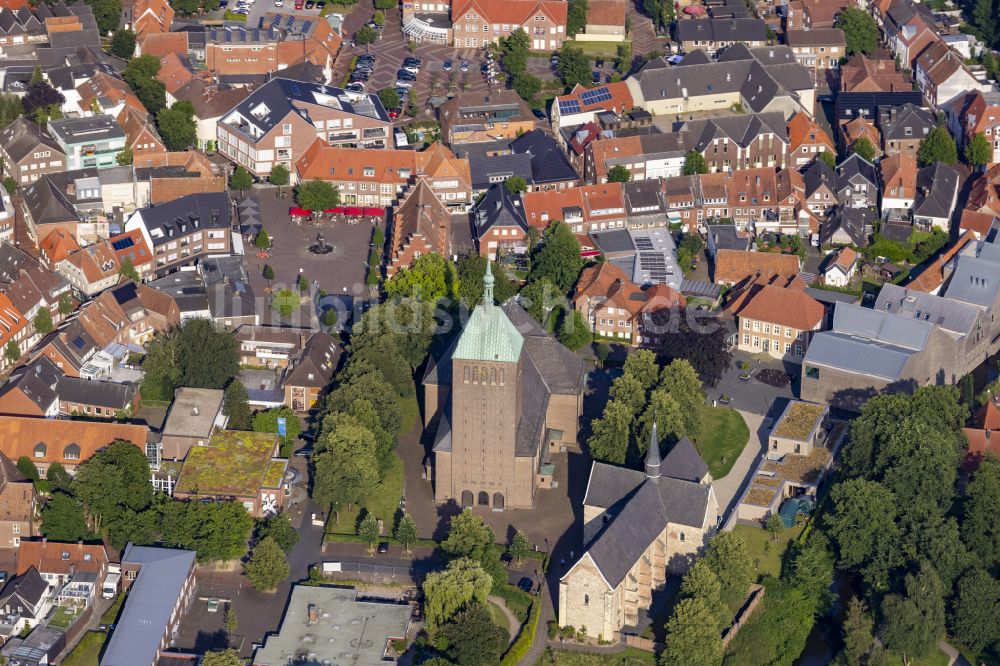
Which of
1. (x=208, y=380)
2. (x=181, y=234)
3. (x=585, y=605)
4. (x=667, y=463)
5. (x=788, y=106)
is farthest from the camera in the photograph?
(x=788, y=106)

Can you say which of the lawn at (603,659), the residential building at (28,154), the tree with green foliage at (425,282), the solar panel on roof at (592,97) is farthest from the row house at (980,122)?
the residential building at (28,154)

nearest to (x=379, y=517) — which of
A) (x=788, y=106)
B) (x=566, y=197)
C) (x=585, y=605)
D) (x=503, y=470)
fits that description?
(x=503, y=470)

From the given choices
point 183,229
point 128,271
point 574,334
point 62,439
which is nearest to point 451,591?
point 62,439

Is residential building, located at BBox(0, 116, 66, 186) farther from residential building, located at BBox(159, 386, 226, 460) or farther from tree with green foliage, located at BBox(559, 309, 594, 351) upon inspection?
tree with green foliage, located at BBox(559, 309, 594, 351)

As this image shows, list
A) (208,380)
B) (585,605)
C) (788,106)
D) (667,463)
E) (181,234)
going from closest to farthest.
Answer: (585,605), (667,463), (208,380), (181,234), (788,106)

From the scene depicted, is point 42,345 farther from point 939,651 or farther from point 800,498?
point 939,651
